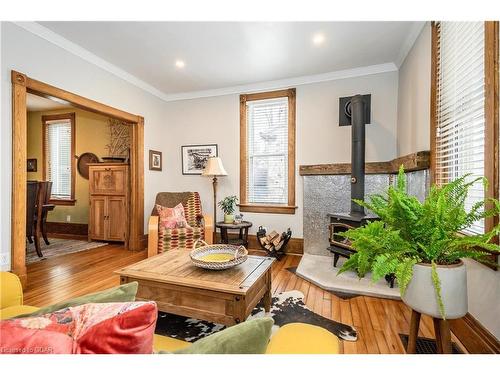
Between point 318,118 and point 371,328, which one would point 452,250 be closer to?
point 371,328

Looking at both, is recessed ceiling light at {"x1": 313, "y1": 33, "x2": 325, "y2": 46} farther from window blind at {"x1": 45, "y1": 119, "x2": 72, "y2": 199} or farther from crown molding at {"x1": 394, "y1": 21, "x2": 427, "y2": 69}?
window blind at {"x1": 45, "y1": 119, "x2": 72, "y2": 199}

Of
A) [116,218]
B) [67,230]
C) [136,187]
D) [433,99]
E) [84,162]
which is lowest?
[67,230]

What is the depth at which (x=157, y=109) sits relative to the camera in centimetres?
440

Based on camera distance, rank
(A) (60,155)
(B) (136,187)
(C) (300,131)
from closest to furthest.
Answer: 1. (C) (300,131)
2. (B) (136,187)
3. (A) (60,155)

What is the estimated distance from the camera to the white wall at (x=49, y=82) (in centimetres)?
233

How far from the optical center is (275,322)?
189 centimetres

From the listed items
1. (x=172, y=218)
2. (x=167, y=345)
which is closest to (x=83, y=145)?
(x=172, y=218)

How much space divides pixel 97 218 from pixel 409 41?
5296 millimetres

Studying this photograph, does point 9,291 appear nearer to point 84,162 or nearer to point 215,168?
point 215,168

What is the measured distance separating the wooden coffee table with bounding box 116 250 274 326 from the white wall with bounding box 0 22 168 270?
1.69m

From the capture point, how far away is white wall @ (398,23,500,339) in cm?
141
